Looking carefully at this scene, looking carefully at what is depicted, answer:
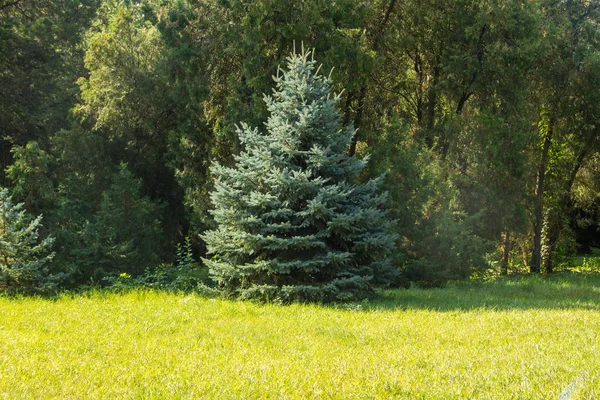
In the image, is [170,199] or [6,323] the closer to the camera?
[6,323]

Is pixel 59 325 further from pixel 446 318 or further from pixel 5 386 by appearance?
pixel 446 318

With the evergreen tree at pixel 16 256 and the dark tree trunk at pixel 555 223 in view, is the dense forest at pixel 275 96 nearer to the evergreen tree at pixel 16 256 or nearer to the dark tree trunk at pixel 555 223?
the dark tree trunk at pixel 555 223

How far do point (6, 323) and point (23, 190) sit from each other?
1383cm

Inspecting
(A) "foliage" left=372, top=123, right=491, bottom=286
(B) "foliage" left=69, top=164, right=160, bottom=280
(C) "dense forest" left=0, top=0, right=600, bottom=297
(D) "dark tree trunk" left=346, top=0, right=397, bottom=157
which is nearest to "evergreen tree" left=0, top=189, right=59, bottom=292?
(C) "dense forest" left=0, top=0, right=600, bottom=297

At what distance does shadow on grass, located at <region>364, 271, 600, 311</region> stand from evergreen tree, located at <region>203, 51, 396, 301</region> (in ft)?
2.73

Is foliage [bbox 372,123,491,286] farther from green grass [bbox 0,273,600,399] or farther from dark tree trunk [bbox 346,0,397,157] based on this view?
green grass [bbox 0,273,600,399]

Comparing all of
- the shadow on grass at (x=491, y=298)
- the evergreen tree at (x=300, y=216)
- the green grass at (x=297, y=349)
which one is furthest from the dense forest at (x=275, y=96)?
the green grass at (x=297, y=349)

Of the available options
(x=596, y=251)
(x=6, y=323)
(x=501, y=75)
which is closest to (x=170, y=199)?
(x=501, y=75)

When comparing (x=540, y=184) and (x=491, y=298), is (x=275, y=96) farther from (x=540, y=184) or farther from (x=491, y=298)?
(x=540, y=184)

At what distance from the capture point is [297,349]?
7.88 metres

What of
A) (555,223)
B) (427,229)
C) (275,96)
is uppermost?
(275,96)

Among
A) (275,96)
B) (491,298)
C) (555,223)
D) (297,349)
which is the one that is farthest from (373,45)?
(297,349)

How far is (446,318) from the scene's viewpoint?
10266 mm

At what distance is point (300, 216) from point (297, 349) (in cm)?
511
